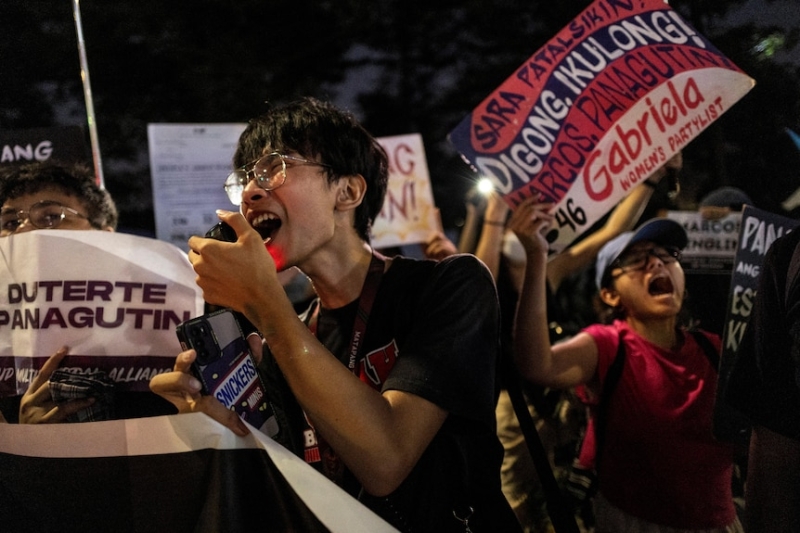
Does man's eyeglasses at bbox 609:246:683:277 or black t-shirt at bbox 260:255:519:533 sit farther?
man's eyeglasses at bbox 609:246:683:277

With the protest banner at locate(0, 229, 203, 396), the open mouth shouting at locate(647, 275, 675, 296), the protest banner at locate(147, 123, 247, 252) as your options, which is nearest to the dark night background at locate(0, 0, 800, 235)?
the protest banner at locate(147, 123, 247, 252)

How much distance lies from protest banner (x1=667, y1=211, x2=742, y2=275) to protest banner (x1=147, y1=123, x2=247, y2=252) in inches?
74.0

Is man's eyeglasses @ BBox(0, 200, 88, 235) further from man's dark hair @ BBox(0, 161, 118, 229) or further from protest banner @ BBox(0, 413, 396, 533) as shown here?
protest banner @ BBox(0, 413, 396, 533)

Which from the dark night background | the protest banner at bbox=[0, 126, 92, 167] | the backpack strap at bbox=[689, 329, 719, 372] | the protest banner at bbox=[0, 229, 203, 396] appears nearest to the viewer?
the protest banner at bbox=[0, 229, 203, 396]

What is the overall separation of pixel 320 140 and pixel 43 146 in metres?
1.30

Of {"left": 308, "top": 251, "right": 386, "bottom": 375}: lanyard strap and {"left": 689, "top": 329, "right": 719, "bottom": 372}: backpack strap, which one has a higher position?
{"left": 308, "top": 251, "right": 386, "bottom": 375}: lanyard strap

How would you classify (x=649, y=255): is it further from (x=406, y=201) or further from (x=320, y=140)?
(x=320, y=140)

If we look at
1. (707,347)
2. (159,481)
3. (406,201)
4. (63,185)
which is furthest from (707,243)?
(63,185)

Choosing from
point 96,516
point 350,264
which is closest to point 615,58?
point 350,264

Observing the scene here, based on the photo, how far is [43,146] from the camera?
7.27ft

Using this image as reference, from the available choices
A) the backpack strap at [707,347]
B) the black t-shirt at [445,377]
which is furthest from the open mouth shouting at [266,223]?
the backpack strap at [707,347]

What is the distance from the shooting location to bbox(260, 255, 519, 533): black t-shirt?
4.18ft

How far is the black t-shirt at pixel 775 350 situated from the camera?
1.39 m

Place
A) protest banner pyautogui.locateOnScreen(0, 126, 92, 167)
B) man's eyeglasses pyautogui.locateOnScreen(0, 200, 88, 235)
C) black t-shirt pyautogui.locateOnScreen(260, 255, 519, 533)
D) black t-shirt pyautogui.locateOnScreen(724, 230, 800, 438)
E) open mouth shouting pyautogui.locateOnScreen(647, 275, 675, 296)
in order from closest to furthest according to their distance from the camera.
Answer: black t-shirt pyautogui.locateOnScreen(260, 255, 519, 533)
black t-shirt pyautogui.locateOnScreen(724, 230, 800, 438)
man's eyeglasses pyautogui.locateOnScreen(0, 200, 88, 235)
open mouth shouting pyautogui.locateOnScreen(647, 275, 675, 296)
protest banner pyautogui.locateOnScreen(0, 126, 92, 167)
